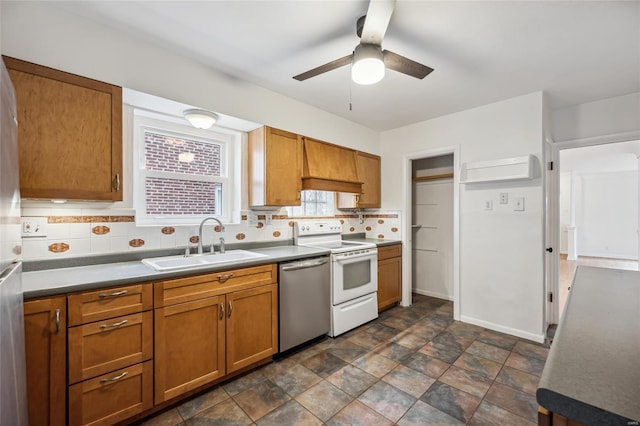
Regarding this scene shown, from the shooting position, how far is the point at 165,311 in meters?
1.75

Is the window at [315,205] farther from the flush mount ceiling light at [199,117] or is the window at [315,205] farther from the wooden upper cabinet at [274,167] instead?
the flush mount ceiling light at [199,117]

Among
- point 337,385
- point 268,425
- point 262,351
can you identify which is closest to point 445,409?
point 337,385

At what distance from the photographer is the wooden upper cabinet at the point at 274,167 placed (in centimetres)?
264

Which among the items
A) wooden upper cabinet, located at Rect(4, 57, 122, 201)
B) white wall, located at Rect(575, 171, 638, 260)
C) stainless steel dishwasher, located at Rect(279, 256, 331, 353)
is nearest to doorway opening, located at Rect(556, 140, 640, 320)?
white wall, located at Rect(575, 171, 638, 260)

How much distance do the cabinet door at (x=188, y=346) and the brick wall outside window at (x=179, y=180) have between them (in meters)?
0.99

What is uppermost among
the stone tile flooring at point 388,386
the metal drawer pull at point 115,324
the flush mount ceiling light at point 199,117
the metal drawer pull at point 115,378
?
the flush mount ceiling light at point 199,117

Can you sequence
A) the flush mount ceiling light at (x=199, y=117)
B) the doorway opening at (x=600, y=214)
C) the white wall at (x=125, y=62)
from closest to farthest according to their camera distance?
the white wall at (x=125, y=62) < the flush mount ceiling light at (x=199, y=117) < the doorway opening at (x=600, y=214)

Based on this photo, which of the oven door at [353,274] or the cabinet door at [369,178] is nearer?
the oven door at [353,274]

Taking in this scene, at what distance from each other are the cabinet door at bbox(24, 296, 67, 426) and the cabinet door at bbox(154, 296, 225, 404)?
1.42ft

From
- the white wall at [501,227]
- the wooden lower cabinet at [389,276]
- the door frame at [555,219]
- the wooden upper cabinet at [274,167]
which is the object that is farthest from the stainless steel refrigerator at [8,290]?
the door frame at [555,219]

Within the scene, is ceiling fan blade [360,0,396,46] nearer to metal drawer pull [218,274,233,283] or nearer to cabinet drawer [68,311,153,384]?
metal drawer pull [218,274,233,283]

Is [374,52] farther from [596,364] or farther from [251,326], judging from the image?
[251,326]

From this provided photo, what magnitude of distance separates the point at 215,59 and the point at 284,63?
0.54 m

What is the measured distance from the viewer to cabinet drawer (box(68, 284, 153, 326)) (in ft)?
4.79
